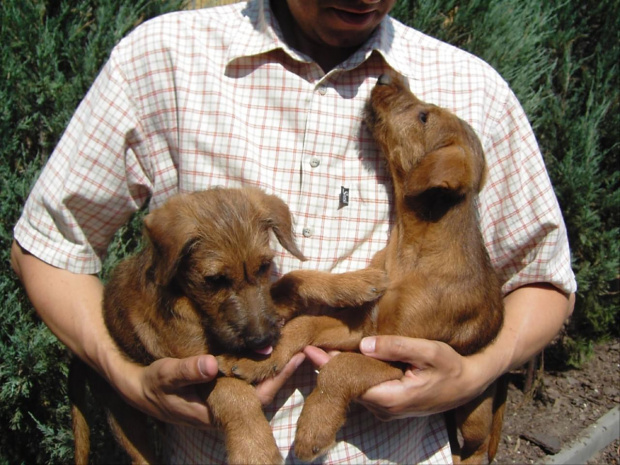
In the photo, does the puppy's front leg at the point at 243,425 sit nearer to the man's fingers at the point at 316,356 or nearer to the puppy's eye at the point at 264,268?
the man's fingers at the point at 316,356

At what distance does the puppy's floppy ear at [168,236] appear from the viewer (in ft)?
8.50

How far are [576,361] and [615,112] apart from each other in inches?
108

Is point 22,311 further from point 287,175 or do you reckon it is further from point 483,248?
point 483,248

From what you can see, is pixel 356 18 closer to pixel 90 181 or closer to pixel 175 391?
pixel 90 181

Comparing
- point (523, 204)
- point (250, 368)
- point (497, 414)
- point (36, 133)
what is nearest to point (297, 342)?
point (250, 368)

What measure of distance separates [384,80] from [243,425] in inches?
66.7

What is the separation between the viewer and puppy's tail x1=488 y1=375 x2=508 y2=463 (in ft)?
12.9

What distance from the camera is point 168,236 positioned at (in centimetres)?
264

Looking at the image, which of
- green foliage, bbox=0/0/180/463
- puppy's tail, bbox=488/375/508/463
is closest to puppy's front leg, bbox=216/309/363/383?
puppy's tail, bbox=488/375/508/463

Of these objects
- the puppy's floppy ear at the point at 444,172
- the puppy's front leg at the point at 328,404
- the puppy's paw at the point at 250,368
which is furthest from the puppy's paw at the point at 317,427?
the puppy's floppy ear at the point at 444,172

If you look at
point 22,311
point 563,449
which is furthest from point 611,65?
point 22,311

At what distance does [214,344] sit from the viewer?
2.76 metres

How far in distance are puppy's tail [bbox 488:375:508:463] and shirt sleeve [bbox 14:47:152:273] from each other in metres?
2.64

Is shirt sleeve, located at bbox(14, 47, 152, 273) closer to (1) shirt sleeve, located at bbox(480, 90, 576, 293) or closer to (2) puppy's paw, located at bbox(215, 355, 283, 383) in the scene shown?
(2) puppy's paw, located at bbox(215, 355, 283, 383)
